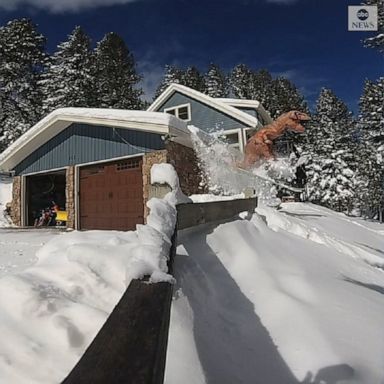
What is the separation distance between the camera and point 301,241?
5652 millimetres

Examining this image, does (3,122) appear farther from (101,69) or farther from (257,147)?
(257,147)

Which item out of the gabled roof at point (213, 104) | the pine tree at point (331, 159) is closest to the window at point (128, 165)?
the gabled roof at point (213, 104)

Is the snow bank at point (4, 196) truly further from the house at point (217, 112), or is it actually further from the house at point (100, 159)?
the house at point (217, 112)

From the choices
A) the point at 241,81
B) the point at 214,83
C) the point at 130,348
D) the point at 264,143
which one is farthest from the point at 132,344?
the point at 241,81

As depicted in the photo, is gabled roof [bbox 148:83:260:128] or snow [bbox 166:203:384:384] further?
gabled roof [bbox 148:83:260:128]

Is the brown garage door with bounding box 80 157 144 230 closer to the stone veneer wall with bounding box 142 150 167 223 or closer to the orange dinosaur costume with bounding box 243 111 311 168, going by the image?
the stone veneer wall with bounding box 142 150 167 223

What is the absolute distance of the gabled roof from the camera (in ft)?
54.4

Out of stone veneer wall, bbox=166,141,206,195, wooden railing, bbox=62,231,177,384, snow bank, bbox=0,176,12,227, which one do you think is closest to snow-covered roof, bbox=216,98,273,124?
stone veneer wall, bbox=166,141,206,195

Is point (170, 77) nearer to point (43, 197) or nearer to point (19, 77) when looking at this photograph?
point (19, 77)

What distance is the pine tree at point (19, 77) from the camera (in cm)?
2627

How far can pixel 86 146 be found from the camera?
1202 cm

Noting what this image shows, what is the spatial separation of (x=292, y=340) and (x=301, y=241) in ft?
11.8

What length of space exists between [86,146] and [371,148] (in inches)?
742

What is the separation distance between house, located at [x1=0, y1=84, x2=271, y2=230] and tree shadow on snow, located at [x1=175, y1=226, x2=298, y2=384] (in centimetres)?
661
